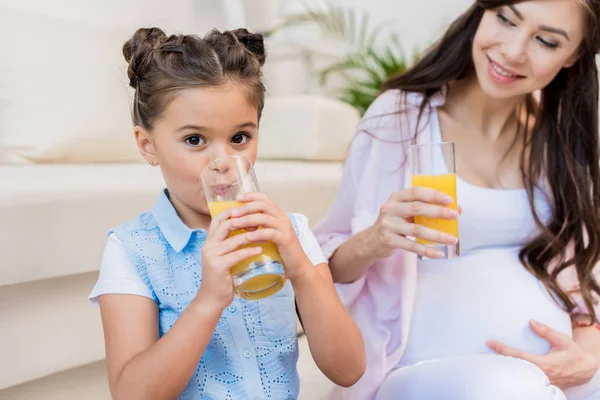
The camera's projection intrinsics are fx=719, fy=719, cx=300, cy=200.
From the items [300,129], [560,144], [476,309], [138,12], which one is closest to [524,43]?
[560,144]

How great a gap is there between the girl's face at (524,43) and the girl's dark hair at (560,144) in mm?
56

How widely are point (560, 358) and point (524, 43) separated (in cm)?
65

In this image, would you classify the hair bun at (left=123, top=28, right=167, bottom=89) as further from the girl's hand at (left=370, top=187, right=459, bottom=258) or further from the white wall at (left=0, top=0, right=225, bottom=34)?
the white wall at (left=0, top=0, right=225, bottom=34)

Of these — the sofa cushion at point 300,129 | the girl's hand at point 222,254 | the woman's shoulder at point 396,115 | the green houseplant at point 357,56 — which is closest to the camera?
the girl's hand at point 222,254

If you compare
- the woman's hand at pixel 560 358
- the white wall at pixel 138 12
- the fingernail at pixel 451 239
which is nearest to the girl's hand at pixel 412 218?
the fingernail at pixel 451 239

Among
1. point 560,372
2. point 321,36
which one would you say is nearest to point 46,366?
point 560,372

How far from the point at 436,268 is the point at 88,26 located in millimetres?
1562

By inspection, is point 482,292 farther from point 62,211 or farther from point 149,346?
point 62,211

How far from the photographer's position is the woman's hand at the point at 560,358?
1.39 meters

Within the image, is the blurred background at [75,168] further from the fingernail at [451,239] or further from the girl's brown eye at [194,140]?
the fingernail at [451,239]

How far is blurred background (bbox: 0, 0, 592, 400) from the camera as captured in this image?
5.42 feet

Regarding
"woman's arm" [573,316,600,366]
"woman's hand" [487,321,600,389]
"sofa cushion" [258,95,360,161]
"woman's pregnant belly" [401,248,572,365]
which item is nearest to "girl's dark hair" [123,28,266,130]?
"woman's pregnant belly" [401,248,572,365]

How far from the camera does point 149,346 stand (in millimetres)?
1083

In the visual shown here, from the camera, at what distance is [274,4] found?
13.8 feet
